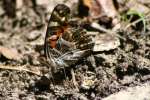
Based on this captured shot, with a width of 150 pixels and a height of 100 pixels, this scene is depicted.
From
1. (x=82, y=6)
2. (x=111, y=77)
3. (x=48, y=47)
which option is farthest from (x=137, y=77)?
(x=82, y=6)

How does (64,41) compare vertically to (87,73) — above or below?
above

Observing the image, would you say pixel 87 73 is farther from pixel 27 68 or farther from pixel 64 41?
pixel 27 68

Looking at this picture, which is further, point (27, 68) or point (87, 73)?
point (27, 68)

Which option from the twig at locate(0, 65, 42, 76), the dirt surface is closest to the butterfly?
the dirt surface

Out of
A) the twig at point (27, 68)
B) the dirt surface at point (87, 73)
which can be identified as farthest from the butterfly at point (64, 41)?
the twig at point (27, 68)

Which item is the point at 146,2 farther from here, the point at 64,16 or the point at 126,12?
the point at 64,16

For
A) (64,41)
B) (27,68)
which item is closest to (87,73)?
(64,41)
